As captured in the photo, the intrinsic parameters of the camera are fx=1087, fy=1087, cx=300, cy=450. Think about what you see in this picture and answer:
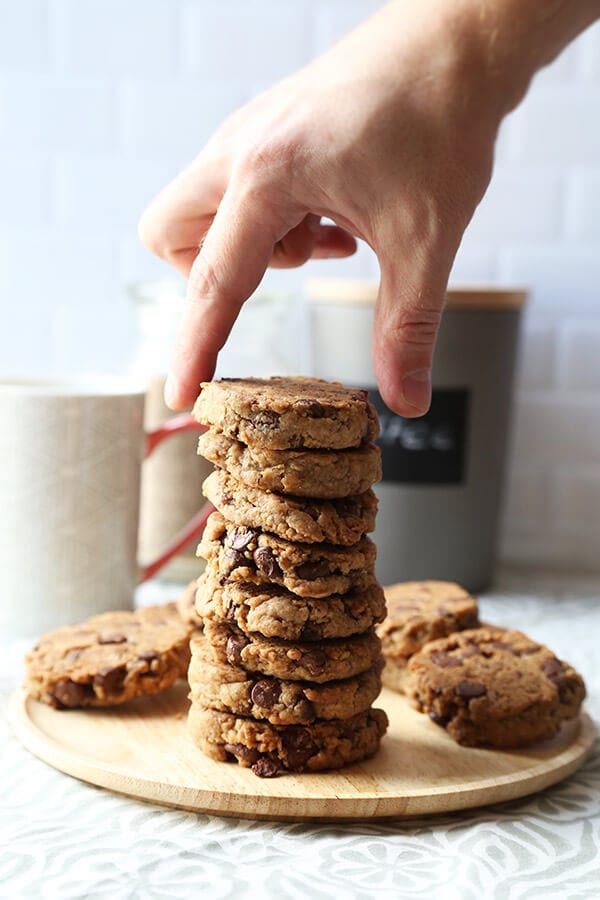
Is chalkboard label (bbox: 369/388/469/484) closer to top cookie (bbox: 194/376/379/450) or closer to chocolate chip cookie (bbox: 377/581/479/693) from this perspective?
chocolate chip cookie (bbox: 377/581/479/693)

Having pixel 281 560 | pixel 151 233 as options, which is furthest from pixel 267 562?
pixel 151 233

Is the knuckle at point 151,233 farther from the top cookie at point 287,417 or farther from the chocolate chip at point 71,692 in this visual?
the chocolate chip at point 71,692

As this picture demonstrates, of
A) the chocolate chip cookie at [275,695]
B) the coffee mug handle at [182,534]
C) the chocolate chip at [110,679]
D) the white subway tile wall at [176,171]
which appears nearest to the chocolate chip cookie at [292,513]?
the chocolate chip cookie at [275,695]

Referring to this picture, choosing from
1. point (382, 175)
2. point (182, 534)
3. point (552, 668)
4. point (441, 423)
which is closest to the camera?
point (382, 175)

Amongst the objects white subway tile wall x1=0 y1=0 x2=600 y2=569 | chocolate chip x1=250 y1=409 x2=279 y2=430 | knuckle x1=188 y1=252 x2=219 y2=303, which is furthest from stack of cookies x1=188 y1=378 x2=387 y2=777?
white subway tile wall x1=0 y1=0 x2=600 y2=569

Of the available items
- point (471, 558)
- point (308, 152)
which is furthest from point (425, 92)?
point (471, 558)

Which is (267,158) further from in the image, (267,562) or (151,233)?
(267,562)

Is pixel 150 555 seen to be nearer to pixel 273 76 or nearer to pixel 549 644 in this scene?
pixel 549 644
